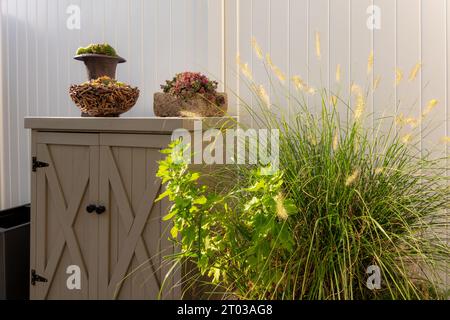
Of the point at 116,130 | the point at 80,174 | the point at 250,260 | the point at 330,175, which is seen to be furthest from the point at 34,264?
the point at 330,175

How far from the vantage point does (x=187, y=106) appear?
8.05ft

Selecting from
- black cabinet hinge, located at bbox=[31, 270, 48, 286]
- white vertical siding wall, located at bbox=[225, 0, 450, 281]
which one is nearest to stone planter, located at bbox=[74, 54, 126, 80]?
white vertical siding wall, located at bbox=[225, 0, 450, 281]

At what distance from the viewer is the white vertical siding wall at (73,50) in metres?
2.93

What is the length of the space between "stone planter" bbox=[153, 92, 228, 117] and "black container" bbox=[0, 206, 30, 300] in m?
1.23

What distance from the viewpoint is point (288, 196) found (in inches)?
77.2

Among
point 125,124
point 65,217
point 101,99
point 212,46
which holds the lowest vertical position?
point 65,217

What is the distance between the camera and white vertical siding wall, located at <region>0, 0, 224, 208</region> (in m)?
2.93

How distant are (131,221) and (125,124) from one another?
439 mm

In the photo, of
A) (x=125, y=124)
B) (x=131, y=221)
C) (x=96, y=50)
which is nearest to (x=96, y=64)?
(x=96, y=50)

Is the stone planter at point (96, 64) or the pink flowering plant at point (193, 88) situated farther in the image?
the stone planter at point (96, 64)

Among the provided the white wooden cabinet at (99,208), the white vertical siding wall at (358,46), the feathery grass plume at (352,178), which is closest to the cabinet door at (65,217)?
the white wooden cabinet at (99,208)

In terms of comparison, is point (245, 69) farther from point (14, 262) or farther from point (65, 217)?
point (14, 262)

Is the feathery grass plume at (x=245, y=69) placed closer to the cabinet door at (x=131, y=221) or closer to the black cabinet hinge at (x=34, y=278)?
the cabinet door at (x=131, y=221)

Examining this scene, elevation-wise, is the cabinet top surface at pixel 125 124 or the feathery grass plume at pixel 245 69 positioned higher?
the feathery grass plume at pixel 245 69
